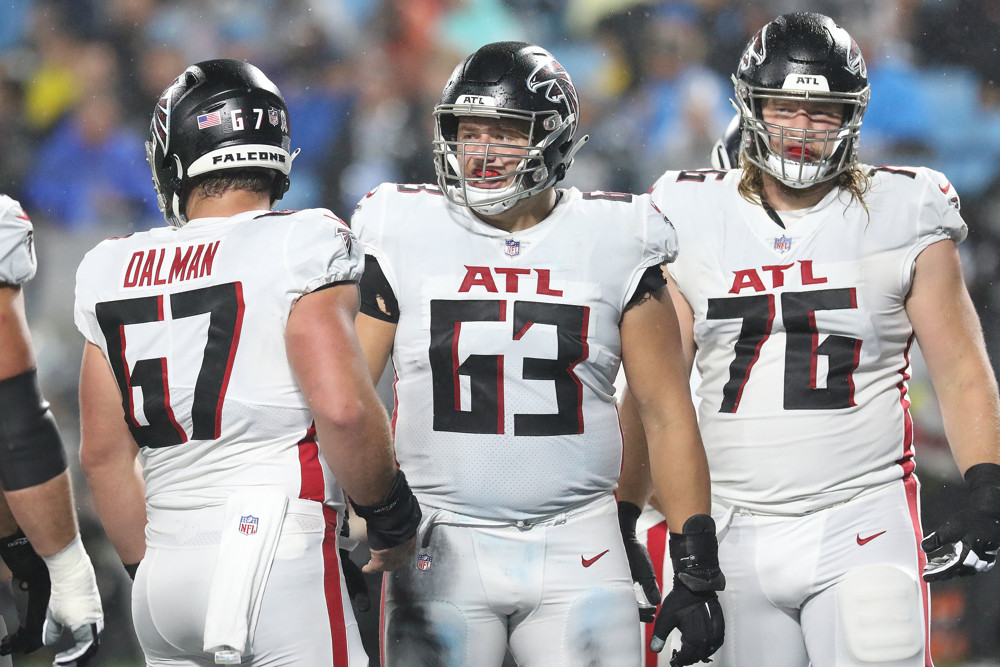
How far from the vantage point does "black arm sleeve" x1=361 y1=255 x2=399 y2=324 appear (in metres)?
2.19

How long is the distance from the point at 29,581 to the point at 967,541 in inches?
84.3

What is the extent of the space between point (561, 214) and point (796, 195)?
0.62m

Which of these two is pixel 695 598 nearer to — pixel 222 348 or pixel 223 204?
pixel 222 348

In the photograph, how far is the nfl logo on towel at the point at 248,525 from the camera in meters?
1.80

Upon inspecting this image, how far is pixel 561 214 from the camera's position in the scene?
2.22m

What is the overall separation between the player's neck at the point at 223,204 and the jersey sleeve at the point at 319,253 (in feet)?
0.46

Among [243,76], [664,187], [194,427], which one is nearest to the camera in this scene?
[194,427]

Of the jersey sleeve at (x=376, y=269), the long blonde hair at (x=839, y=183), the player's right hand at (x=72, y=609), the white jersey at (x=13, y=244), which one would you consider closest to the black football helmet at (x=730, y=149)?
the long blonde hair at (x=839, y=183)

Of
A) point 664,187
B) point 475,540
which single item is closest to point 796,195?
point 664,187

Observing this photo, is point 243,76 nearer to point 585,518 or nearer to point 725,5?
point 585,518

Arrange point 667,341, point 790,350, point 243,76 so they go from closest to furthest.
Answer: point 243,76, point 667,341, point 790,350

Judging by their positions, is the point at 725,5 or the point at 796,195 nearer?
the point at 796,195

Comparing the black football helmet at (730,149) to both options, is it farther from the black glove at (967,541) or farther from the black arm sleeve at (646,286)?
the black glove at (967,541)

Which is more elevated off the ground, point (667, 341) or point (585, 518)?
point (667, 341)
